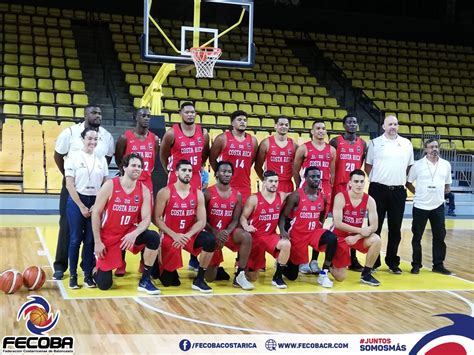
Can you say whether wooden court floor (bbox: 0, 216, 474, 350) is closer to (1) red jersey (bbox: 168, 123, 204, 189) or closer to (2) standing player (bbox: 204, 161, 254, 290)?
(2) standing player (bbox: 204, 161, 254, 290)

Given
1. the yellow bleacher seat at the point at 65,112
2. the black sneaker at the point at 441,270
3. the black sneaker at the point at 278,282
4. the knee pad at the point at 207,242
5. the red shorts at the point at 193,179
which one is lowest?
the black sneaker at the point at 441,270

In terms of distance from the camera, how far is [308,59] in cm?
1716

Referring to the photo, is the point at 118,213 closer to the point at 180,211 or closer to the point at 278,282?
the point at 180,211

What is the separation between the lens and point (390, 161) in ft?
20.6

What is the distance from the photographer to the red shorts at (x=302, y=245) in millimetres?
5785

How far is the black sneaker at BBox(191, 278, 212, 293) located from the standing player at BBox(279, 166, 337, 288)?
0.91 m

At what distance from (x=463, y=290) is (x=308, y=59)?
12259mm

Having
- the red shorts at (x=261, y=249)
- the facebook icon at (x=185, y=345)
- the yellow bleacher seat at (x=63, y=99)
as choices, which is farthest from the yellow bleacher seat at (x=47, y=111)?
the facebook icon at (x=185, y=345)

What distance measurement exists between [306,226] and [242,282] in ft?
2.78

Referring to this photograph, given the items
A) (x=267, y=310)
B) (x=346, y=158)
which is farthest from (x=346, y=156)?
(x=267, y=310)

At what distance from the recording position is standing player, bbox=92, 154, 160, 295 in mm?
5148

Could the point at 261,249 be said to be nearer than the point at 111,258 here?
No

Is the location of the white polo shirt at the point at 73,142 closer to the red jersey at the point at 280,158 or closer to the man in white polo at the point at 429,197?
the red jersey at the point at 280,158

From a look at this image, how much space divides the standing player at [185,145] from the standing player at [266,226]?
2.29 feet
